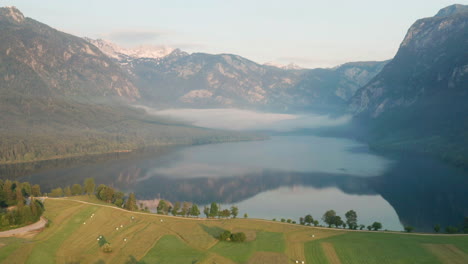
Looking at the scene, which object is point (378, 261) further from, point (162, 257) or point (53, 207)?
point (53, 207)

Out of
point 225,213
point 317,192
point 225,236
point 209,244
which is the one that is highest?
point 225,236

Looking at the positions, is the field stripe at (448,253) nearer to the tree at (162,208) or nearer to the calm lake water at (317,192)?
the calm lake water at (317,192)

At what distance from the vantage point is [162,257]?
76000mm

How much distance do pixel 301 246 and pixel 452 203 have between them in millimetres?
88369

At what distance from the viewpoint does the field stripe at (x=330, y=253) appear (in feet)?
240

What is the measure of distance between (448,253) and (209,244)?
4513 cm

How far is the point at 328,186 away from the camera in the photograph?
178 meters

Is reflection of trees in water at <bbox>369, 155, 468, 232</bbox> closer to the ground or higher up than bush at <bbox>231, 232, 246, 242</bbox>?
closer to the ground

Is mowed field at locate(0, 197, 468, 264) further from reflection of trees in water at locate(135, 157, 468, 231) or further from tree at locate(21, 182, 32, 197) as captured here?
reflection of trees in water at locate(135, 157, 468, 231)

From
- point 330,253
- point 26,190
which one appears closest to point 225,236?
point 330,253

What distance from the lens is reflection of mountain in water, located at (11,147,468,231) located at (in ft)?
451

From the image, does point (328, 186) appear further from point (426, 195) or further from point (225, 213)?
point (225, 213)

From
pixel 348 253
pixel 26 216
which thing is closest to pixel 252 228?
pixel 348 253

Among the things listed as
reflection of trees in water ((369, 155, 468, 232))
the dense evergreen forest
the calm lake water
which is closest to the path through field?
the dense evergreen forest
